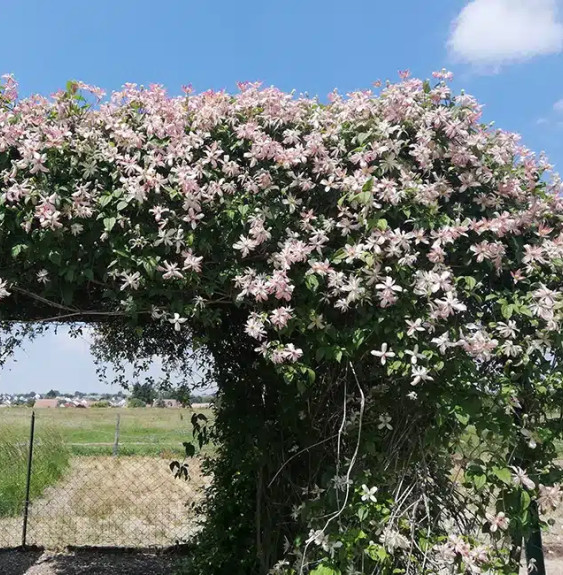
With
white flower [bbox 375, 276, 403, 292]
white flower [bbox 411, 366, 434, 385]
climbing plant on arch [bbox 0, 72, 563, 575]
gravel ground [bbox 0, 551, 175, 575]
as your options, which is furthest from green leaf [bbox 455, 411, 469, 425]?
gravel ground [bbox 0, 551, 175, 575]

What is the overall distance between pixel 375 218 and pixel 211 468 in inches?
99.6

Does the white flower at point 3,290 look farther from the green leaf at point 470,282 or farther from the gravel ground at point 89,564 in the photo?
the gravel ground at point 89,564

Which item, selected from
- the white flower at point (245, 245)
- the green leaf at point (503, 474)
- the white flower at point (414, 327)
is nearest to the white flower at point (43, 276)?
the white flower at point (245, 245)

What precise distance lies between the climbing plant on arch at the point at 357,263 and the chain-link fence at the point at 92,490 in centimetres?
152

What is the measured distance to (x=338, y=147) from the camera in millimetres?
Answer: 2357

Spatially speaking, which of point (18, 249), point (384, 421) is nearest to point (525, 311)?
point (384, 421)

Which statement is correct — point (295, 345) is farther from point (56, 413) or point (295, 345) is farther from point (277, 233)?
point (56, 413)

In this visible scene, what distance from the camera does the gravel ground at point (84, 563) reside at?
16.5ft

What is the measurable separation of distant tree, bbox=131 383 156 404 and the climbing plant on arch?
2.14 m

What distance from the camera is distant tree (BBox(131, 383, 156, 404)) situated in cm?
457

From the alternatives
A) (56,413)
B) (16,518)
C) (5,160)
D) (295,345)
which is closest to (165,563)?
(16,518)

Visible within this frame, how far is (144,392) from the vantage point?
4656 millimetres

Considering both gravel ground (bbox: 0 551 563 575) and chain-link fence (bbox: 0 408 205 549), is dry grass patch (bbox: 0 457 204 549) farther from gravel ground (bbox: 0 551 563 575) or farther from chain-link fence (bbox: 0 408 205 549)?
gravel ground (bbox: 0 551 563 575)

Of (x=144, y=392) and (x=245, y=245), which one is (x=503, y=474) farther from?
(x=144, y=392)
